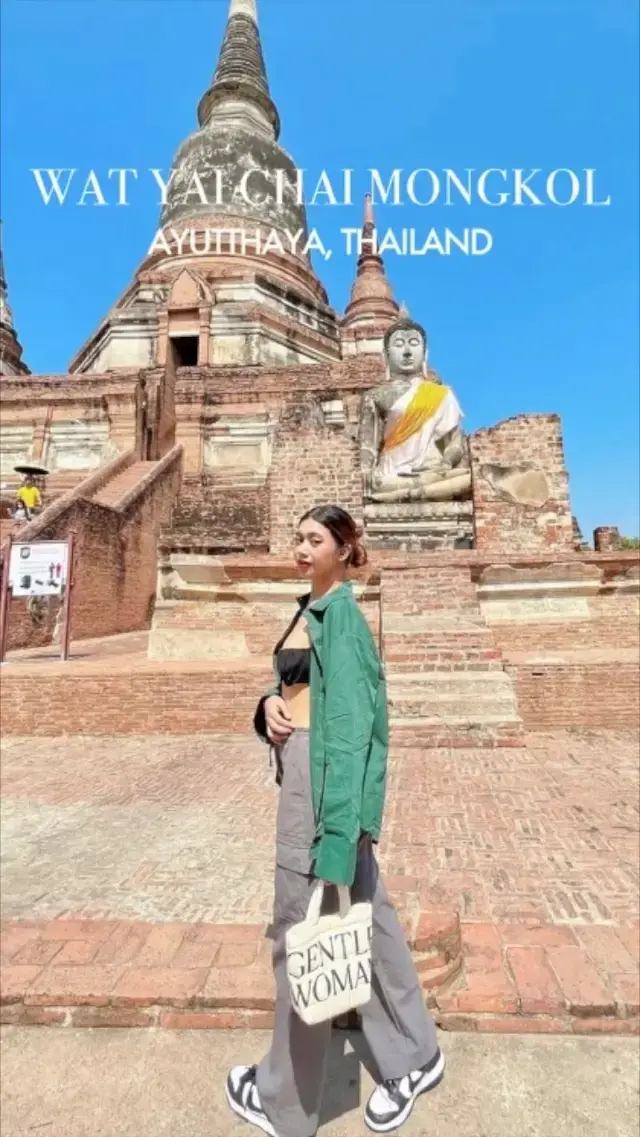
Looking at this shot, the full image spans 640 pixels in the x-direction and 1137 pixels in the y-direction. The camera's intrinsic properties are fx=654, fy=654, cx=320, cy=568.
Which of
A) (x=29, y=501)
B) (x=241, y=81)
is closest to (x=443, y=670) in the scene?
(x=29, y=501)

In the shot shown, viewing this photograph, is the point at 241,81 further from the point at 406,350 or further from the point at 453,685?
the point at 453,685

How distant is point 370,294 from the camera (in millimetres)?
24047

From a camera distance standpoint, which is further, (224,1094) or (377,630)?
(377,630)

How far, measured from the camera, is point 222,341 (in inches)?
802

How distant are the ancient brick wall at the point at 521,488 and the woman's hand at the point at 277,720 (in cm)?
691

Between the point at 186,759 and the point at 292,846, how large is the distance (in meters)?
3.77

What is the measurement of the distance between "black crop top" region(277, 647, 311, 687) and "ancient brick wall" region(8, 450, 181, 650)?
28.3ft

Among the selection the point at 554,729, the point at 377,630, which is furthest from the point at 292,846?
the point at 377,630

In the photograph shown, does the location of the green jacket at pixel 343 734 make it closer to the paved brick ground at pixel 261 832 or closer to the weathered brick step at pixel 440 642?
the paved brick ground at pixel 261 832

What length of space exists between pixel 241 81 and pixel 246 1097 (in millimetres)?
35915

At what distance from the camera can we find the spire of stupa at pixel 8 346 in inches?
1048

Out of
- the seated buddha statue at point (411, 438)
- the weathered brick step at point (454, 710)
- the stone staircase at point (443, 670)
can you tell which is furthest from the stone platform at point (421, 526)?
the weathered brick step at point (454, 710)

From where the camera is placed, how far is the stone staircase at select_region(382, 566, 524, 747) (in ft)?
18.2

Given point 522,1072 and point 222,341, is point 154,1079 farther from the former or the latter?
point 222,341
